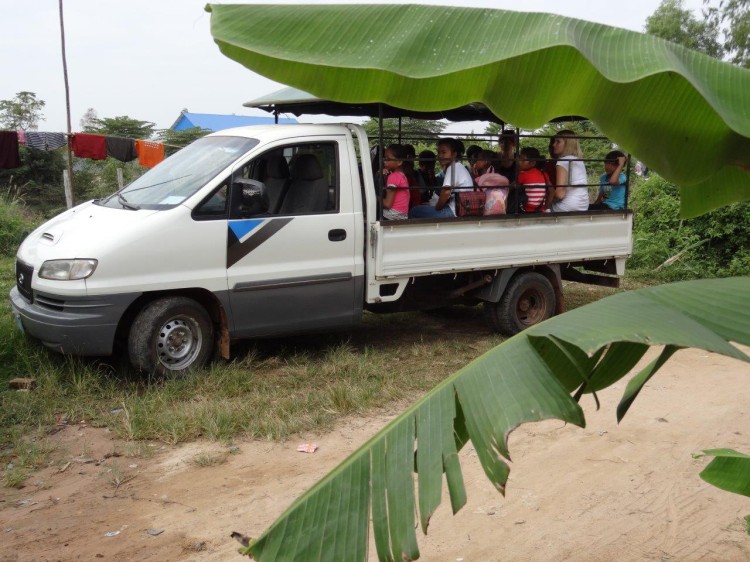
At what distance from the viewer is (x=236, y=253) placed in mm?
5941

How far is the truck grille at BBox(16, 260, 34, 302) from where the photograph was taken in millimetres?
5727

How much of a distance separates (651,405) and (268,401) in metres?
2.88

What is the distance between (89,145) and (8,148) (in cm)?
130

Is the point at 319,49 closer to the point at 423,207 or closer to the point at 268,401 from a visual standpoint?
the point at 268,401

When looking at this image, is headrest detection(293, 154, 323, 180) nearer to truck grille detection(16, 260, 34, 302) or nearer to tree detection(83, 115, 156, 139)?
truck grille detection(16, 260, 34, 302)

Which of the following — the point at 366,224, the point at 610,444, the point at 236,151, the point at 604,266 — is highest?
the point at 236,151

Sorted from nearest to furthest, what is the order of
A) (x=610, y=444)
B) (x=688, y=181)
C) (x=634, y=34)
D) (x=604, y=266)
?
(x=634, y=34), (x=688, y=181), (x=610, y=444), (x=604, y=266)

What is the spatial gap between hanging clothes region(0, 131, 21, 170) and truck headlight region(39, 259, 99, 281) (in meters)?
6.93

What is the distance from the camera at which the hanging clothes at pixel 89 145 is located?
12.3 metres

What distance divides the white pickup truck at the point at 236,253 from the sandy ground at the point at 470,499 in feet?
3.26

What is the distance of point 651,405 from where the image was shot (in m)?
5.72

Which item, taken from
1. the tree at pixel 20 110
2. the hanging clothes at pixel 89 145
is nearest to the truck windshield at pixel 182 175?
the hanging clothes at pixel 89 145

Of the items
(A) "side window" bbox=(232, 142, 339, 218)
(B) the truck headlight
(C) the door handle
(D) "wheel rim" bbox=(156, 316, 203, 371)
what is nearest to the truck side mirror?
(A) "side window" bbox=(232, 142, 339, 218)

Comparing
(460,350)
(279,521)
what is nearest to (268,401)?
(460,350)
